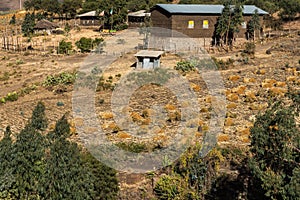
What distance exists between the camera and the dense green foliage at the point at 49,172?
39.7 feet

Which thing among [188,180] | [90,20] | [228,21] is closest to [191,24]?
[228,21]

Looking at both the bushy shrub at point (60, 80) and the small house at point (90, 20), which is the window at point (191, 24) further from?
the small house at point (90, 20)

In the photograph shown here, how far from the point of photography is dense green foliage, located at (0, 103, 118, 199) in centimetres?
1209

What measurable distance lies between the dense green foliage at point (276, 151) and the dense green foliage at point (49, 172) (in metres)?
5.34

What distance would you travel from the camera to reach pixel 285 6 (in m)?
67.3

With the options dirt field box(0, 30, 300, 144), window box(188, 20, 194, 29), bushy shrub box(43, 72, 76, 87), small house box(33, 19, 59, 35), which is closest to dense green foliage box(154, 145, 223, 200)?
dirt field box(0, 30, 300, 144)

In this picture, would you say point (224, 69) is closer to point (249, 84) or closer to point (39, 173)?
point (249, 84)

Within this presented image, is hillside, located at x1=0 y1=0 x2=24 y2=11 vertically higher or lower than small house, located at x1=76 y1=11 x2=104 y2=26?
higher

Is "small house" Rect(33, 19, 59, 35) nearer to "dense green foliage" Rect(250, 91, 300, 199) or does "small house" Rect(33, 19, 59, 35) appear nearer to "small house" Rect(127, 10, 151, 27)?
"small house" Rect(127, 10, 151, 27)

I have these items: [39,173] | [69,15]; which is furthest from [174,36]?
[69,15]

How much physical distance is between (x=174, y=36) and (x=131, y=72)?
49.0 feet

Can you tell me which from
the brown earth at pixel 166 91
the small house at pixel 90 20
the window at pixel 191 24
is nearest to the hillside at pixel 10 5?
the small house at pixel 90 20

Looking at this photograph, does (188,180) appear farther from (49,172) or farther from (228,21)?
(228,21)

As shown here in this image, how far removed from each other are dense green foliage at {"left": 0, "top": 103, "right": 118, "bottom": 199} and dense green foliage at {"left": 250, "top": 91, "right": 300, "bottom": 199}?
17.5ft
